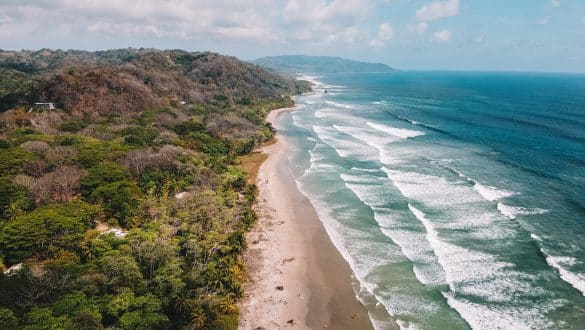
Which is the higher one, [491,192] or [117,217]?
[491,192]

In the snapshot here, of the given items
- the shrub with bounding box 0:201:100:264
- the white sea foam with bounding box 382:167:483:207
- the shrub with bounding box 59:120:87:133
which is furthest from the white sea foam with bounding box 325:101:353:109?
the shrub with bounding box 0:201:100:264

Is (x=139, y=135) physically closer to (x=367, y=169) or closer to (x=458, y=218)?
(x=367, y=169)

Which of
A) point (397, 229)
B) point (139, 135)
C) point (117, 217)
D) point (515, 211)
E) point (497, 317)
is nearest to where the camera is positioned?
point (497, 317)

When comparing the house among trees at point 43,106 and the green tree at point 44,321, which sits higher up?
the house among trees at point 43,106

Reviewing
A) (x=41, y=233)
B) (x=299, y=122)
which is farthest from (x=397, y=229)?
(x=299, y=122)

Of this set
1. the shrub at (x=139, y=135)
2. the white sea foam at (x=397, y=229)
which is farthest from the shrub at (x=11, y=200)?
the white sea foam at (x=397, y=229)

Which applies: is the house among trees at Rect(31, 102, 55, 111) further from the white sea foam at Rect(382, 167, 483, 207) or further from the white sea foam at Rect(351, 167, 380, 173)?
the white sea foam at Rect(382, 167, 483, 207)

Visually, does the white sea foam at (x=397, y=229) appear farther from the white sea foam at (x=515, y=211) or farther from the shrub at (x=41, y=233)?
the shrub at (x=41, y=233)
